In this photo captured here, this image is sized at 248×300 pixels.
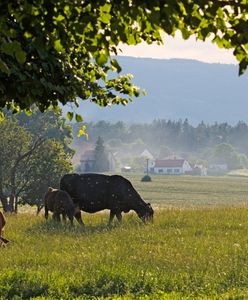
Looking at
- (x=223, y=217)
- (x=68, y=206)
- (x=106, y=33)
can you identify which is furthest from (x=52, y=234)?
(x=106, y=33)

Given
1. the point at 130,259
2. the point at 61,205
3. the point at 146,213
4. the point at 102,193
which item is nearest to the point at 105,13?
the point at 130,259

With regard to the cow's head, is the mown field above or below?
below

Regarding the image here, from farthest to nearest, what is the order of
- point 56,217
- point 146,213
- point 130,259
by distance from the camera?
point 146,213, point 56,217, point 130,259

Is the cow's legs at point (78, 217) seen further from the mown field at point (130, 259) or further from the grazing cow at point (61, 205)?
the grazing cow at point (61, 205)

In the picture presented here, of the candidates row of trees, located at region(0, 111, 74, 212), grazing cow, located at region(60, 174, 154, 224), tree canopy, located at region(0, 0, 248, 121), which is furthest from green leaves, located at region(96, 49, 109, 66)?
row of trees, located at region(0, 111, 74, 212)

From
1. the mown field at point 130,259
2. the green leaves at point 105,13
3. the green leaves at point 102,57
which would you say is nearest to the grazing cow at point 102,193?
the mown field at point 130,259

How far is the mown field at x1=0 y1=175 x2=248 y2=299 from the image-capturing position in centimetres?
1304

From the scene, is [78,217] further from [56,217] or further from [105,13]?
[105,13]

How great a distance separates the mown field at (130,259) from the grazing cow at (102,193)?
2.07m

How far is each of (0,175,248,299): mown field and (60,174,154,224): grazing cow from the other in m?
2.07

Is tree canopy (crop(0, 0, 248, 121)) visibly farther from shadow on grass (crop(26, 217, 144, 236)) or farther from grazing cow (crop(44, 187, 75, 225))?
grazing cow (crop(44, 187, 75, 225))

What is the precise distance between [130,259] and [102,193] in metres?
12.2

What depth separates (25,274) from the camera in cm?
1395

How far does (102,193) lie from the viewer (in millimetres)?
28422
